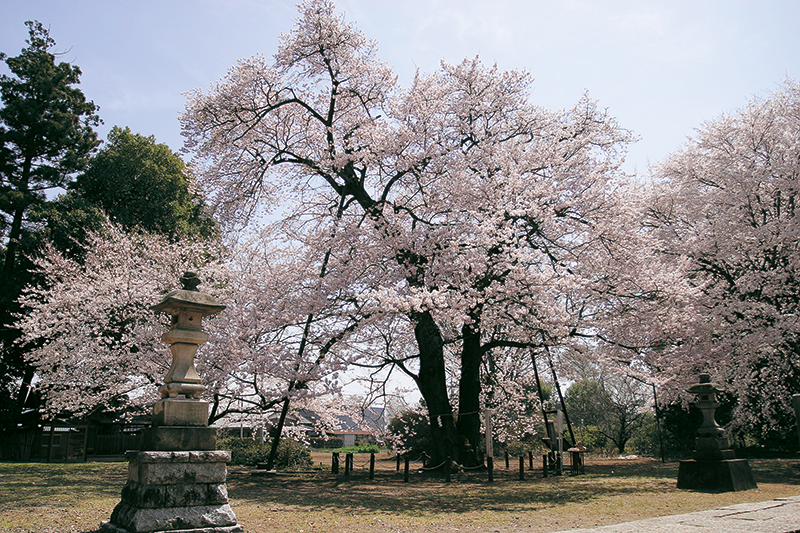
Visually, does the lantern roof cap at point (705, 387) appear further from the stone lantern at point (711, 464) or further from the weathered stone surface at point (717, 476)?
the weathered stone surface at point (717, 476)

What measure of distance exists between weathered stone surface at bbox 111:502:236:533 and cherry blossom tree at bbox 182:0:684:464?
6103 millimetres

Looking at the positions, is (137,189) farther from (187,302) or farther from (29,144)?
(187,302)

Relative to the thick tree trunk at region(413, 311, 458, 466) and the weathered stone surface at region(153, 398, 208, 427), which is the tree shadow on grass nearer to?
the thick tree trunk at region(413, 311, 458, 466)

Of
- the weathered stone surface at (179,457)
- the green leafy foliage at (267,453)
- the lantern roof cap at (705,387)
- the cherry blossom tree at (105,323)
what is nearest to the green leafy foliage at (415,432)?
the green leafy foliage at (267,453)

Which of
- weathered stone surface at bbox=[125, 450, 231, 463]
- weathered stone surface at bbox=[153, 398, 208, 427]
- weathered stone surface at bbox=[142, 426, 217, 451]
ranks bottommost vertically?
weathered stone surface at bbox=[125, 450, 231, 463]

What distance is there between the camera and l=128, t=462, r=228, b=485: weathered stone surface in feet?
17.6

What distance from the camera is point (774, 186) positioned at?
15258 millimetres

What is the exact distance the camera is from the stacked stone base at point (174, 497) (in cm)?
526

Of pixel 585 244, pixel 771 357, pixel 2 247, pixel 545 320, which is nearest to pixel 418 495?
pixel 545 320

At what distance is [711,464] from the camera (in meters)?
10.3

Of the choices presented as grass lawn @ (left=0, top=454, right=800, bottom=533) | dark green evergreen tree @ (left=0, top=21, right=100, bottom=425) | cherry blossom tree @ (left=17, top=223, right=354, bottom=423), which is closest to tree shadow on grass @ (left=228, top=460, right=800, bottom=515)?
grass lawn @ (left=0, top=454, right=800, bottom=533)

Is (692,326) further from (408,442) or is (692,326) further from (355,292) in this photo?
(408,442)

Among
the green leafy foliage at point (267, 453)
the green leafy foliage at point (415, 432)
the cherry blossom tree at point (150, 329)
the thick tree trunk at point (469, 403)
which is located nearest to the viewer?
the cherry blossom tree at point (150, 329)

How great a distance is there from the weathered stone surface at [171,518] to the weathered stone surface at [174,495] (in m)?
0.05
